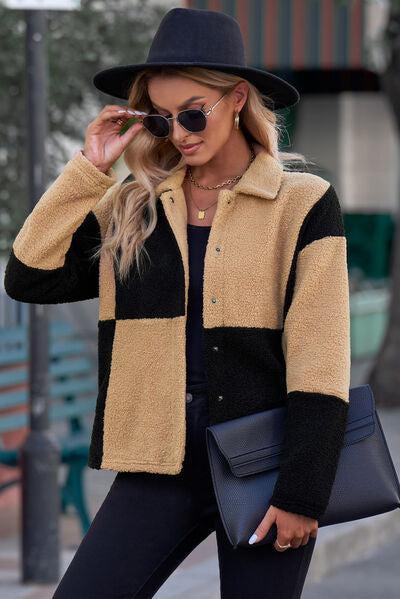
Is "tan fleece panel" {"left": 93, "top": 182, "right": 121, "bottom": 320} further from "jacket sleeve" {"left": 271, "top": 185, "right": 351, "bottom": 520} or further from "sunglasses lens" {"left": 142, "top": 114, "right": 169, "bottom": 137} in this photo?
"jacket sleeve" {"left": 271, "top": 185, "right": 351, "bottom": 520}

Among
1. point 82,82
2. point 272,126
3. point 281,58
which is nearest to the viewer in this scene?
point 272,126

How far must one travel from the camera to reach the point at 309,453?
121 inches

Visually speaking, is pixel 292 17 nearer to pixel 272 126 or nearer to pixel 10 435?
pixel 10 435

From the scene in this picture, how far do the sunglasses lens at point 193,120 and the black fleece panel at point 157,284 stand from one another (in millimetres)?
224

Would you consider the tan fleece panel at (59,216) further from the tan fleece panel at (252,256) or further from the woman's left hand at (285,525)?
the woman's left hand at (285,525)

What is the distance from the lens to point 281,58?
17.0 m

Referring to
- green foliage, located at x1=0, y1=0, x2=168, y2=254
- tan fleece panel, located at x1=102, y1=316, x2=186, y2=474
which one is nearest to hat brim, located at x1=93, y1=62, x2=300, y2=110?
tan fleece panel, located at x1=102, y1=316, x2=186, y2=474

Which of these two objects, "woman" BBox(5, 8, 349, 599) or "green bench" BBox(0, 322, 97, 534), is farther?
"green bench" BBox(0, 322, 97, 534)

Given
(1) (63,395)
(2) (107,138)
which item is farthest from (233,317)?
(1) (63,395)

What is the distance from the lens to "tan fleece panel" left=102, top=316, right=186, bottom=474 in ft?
10.5

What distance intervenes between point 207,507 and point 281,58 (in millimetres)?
14171

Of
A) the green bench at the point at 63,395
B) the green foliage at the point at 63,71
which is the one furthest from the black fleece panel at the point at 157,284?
the green foliage at the point at 63,71

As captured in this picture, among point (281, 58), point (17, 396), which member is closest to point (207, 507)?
point (17, 396)

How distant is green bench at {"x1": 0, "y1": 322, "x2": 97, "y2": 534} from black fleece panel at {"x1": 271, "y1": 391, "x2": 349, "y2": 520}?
149 inches
